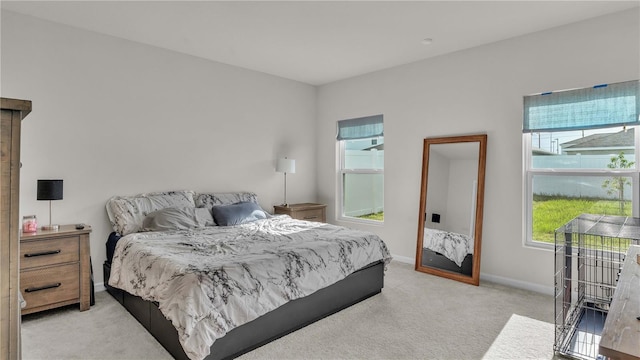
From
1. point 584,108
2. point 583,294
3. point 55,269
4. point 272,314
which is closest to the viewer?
point 272,314

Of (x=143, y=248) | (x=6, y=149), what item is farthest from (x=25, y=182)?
(x=6, y=149)

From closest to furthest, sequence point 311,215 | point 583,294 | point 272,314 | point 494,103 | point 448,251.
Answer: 1. point 272,314
2. point 583,294
3. point 494,103
4. point 448,251
5. point 311,215

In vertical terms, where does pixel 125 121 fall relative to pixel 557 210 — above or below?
above

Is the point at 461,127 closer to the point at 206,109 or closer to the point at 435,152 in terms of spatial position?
the point at 435,152

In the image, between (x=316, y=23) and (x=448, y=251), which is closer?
(x=316, y=23)

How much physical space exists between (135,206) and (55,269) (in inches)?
34.4

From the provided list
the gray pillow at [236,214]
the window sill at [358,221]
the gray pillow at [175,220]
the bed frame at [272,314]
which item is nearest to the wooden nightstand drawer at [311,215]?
the window sill at [358,221]

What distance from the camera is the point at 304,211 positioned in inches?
194

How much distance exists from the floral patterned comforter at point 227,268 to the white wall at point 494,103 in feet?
4.48

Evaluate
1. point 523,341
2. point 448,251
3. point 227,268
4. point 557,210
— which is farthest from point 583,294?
point 227,268

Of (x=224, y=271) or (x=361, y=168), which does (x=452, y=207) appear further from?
(x=224, y=271)

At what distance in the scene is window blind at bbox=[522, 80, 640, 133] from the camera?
3.03 m

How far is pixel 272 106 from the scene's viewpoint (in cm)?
505

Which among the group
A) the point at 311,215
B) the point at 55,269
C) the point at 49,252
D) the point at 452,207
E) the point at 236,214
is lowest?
the point at 55,269
